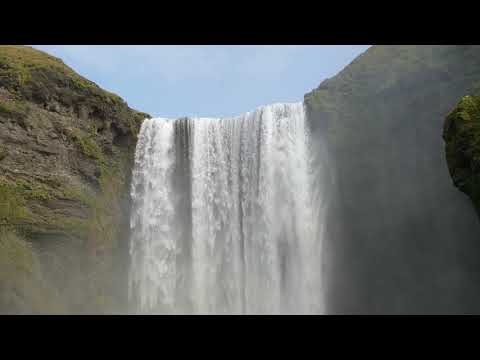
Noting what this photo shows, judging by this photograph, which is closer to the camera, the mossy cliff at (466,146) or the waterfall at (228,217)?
the mossy cliff at (466,146)

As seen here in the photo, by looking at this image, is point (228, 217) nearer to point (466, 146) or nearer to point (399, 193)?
point (399, 193)

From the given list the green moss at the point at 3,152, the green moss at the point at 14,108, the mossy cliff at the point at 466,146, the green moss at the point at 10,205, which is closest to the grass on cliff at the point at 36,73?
the green moss at the point at 14,108

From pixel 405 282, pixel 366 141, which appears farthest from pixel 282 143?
pixel 405 282

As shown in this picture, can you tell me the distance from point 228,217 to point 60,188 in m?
8.42

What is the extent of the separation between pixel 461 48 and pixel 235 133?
12.0 metres

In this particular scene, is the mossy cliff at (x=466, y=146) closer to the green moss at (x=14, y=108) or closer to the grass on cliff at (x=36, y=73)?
the grass on cliff at (x=36, y=73)

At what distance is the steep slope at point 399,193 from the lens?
16.9 m

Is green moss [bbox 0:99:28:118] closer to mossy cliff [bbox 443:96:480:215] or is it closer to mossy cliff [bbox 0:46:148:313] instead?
mossy cliff [bbox 0:46:148:313]

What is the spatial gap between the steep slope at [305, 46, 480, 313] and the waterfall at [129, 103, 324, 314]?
145 centimetres

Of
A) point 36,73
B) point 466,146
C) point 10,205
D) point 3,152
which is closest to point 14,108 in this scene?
point 3,152

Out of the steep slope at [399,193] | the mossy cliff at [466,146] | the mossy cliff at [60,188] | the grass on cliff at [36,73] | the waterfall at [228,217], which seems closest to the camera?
the mossy cliff at [466,146]

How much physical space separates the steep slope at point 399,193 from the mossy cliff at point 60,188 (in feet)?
35.6

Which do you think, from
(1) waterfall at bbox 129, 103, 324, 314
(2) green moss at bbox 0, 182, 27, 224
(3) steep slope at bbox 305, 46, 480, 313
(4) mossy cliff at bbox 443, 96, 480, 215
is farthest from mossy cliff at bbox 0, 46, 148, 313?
(4) mossy cliff at bbox 443, 96, 480, 215
